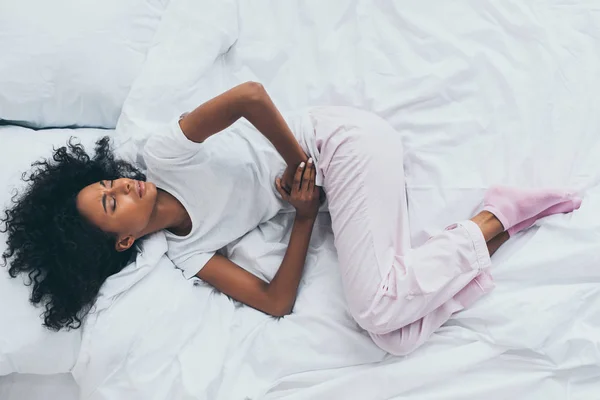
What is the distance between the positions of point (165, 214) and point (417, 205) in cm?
50

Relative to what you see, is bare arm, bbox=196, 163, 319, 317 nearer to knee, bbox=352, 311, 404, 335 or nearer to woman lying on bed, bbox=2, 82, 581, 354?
woman lying on bed, bbox=2, 82, 581, 354

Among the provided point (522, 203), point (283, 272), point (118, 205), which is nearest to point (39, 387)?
point (118, 205)

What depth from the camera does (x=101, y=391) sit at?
1000 millimetres

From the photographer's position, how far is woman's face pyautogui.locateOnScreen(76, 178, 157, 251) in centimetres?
100

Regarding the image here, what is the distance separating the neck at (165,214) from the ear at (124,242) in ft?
0.10

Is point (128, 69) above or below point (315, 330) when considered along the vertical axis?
above

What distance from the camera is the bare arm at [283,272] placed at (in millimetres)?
1098

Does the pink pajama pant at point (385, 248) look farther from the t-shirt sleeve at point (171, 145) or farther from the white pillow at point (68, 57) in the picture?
the white pillow at point (68, 57)

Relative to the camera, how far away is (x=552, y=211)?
1.04 m

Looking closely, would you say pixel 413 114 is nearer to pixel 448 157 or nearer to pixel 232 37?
pixel 448 157

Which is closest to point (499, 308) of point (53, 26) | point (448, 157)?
point (448, 157)

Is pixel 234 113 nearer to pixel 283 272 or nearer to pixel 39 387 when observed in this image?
pixel 283 272

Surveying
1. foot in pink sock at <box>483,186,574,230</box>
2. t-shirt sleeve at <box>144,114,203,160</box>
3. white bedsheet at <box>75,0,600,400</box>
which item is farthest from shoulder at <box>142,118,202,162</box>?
foot in pink sock at <box>483,186,574,230</box>

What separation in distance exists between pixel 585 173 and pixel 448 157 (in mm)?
253
